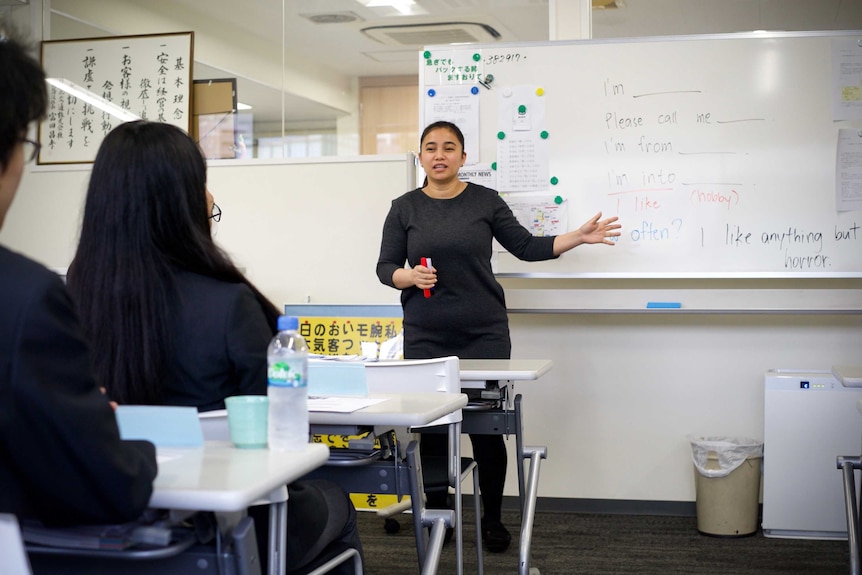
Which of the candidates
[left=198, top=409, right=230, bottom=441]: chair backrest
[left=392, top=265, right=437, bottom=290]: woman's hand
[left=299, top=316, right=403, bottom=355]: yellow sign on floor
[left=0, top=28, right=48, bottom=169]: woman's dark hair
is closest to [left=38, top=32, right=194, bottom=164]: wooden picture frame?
[left=299, top=316, right=403, bottom=355]: yellow sign on floor

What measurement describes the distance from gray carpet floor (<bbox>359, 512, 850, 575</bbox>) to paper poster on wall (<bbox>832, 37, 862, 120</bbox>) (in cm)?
175

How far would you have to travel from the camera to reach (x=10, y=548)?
0.96 m

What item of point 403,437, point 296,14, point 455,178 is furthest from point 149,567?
point 296,14

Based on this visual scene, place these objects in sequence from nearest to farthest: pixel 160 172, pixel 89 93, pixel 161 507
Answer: pixel 161 507 < pixel 160 172 < pixel 89 93

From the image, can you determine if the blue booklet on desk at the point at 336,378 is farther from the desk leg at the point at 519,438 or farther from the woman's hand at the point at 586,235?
the woman's hand at the point at 586,235

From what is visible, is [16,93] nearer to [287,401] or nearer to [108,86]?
[287,401]

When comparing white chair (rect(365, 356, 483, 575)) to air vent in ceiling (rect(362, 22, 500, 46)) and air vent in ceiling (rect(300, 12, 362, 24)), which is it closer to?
air vent in ceiling (rect(362, 22, 500, 46))

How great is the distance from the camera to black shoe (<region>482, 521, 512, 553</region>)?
11.7 ft

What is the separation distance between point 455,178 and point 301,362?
2397mm

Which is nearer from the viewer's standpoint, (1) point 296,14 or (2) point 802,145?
(2) point 802,145

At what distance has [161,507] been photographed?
3.69ft

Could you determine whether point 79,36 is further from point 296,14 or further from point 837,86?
point 837,86

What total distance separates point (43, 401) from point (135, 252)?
2.00 feet

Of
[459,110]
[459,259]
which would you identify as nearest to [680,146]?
[459,110]
